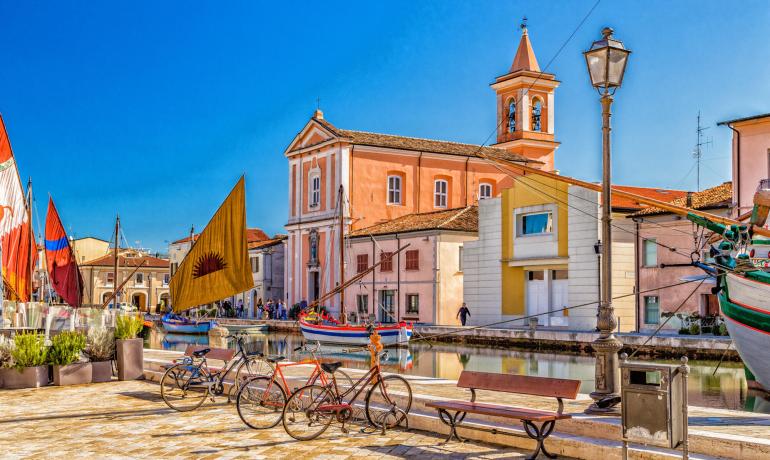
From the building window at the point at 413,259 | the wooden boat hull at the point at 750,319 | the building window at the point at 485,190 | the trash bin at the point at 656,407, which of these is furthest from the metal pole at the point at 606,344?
the building window at the point at 485,190

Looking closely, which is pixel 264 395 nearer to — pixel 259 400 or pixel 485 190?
pixel 259 400

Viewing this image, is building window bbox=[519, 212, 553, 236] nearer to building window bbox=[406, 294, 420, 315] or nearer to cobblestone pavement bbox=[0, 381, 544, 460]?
building window bbox=[406, 294, 420, 315]

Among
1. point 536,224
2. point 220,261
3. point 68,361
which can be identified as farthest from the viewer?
point 536,224

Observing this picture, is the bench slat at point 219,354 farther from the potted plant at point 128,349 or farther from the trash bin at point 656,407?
the trash bin at point 656,407

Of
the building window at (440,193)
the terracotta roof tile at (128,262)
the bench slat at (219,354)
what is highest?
the building window at (440,193)

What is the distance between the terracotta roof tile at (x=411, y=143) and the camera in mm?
53594

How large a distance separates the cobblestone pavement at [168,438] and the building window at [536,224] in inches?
1098

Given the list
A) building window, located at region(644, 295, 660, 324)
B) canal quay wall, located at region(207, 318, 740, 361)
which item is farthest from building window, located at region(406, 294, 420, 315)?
building window, located at region(644, 295, 660, 324)

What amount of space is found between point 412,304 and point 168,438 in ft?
119

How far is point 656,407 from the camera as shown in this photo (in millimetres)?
7043

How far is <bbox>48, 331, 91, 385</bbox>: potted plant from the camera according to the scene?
14406 mm

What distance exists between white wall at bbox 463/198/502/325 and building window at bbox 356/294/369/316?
8711 millimetres

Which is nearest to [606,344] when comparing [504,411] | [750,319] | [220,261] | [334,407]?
[504,411]

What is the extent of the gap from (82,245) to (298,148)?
5498 centimetres
